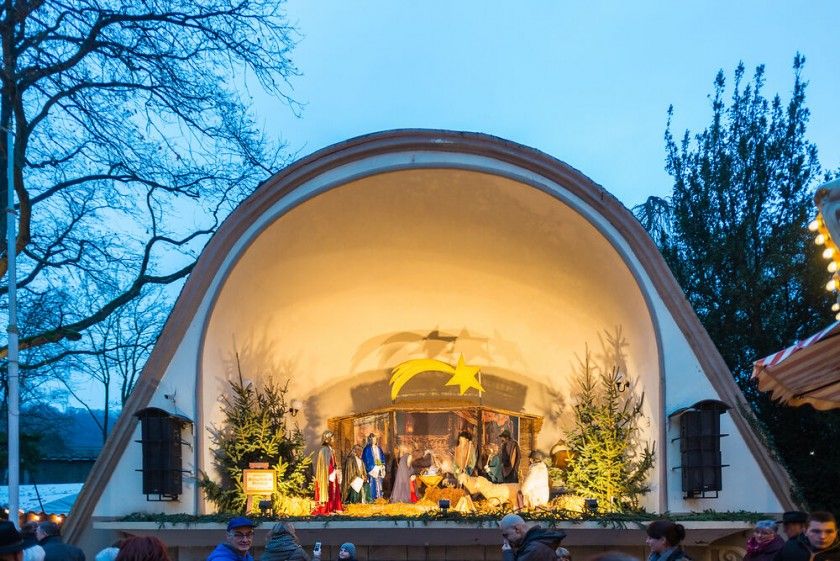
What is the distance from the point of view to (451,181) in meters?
14.9

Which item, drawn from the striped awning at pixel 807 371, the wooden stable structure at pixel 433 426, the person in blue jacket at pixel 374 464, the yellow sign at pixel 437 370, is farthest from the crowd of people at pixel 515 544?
the wooden stable structure at pixel 433 426

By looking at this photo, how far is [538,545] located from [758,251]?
15.8 m

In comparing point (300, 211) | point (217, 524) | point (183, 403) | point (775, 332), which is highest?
point (300, 211)

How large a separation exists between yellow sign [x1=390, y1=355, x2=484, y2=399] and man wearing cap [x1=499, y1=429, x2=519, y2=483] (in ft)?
3.42

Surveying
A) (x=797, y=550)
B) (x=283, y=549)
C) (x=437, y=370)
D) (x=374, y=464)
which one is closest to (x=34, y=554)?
(x=283, y=549)

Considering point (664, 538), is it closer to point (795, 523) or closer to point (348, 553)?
point (795, 523)

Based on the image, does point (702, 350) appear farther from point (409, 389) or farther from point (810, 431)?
point (409, 389)

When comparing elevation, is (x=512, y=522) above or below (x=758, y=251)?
below

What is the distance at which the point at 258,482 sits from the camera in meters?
14.6

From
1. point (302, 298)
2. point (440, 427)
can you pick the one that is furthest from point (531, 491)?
point (302, 298)

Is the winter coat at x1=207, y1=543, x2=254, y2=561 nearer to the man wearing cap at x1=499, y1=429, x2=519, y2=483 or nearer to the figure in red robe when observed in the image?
the figure in red robe

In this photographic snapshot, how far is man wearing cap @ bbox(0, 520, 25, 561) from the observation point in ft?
14.3

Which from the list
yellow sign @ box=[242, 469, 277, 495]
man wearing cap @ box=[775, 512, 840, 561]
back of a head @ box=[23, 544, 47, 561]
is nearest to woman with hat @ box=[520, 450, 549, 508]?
yellow sign @ box=[242, 469, 277, 495]

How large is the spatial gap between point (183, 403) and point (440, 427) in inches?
209
